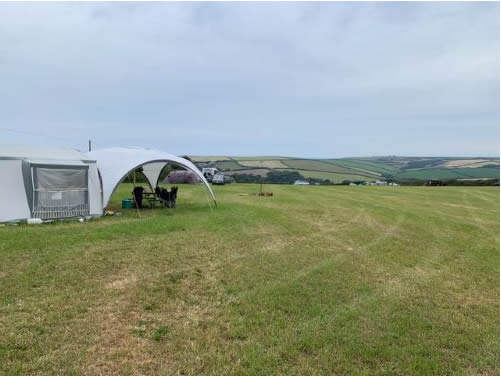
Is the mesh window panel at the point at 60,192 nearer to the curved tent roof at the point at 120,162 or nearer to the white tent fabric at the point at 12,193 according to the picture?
the white tent fabric at the point at 12,193

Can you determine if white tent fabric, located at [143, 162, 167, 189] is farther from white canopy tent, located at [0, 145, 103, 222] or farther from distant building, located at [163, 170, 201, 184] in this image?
distant building, located at [163, 170, 201, 184]

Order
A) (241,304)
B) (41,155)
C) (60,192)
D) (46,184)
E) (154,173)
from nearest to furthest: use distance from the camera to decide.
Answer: (241,304) → (46,184) → (60,192) → (41,155) → (154,173)

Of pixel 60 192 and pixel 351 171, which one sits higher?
pixel 60 192

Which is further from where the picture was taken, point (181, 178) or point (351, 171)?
point (351, 171)

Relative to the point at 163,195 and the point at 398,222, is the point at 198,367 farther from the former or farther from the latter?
the point at 163,195

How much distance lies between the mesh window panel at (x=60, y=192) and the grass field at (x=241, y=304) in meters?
1.33

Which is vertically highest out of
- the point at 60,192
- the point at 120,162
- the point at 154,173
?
the point at 120,162

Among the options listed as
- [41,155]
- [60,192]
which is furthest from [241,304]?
[41,155]

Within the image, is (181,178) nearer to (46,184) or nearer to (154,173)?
(154,173)

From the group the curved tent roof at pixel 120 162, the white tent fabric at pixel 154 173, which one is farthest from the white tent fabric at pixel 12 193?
the white tent fabric at pixel 154 173

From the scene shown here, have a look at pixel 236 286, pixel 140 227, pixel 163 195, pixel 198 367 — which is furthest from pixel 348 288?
pixel 163 195

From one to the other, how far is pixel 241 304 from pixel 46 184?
829cm

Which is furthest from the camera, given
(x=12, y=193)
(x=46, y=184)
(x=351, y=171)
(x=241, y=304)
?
(x=351, y=171)

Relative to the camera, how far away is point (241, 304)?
4.33 m
